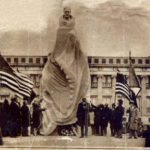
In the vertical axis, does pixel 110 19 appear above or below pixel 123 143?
above

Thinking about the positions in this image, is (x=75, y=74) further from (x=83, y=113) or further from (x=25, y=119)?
(x=25, y=119)

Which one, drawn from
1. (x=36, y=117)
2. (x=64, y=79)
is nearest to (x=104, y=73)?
(x=64, y=79)

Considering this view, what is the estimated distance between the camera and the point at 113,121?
757 inches

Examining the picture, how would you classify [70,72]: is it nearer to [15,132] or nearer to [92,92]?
[92,92]

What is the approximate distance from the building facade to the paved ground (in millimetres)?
890

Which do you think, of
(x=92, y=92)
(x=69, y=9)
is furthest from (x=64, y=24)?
(x=92, y=92)

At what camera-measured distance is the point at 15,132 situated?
1917cm

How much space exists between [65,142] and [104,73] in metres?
1.97

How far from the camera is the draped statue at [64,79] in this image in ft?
62.8

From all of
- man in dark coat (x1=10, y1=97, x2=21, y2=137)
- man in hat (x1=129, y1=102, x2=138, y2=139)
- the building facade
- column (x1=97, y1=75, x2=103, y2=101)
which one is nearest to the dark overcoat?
the building facade

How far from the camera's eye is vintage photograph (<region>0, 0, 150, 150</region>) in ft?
62.9

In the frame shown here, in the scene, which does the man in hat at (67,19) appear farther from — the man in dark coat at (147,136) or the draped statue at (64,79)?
the man in dark coat at (147,136)

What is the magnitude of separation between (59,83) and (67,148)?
162cm

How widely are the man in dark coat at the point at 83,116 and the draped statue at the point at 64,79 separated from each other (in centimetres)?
10
